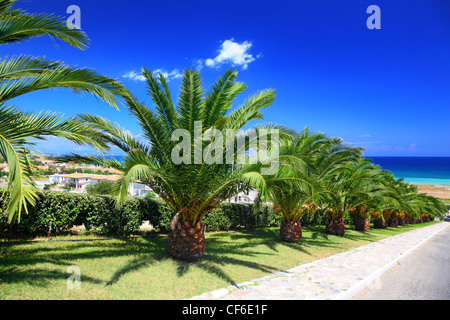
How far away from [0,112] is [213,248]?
680cm

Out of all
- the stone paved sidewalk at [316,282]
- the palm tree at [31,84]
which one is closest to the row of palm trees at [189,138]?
the palm tree at [31,84]

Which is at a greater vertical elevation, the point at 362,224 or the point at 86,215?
the point at 86,215

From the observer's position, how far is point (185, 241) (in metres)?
6.62

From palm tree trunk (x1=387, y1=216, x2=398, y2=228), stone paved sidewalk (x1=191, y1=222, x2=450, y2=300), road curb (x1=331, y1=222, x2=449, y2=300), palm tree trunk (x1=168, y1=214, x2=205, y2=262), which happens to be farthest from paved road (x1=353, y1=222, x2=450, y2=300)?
palm tree trunk (x1=387, y1=216, x2=398, y2=228)

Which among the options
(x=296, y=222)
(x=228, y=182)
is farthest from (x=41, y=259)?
(x=296, y=222)

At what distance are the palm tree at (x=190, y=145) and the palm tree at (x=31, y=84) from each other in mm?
1295

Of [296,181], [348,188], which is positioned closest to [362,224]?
[348,188]

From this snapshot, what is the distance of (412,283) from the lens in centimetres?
636

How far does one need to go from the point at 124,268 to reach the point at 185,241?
1.65 metres

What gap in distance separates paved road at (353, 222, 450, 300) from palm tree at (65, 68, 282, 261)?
3854 mm

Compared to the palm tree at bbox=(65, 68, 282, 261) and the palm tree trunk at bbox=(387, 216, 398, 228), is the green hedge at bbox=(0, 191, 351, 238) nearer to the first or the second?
the palm tree at bbox=(65, 68, 282, 261)

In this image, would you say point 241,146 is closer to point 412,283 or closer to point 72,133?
point 72,133

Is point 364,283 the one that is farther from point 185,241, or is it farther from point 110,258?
point 110,258

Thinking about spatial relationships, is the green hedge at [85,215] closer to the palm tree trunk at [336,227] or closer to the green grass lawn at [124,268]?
the green grass lawn at [124,268]
